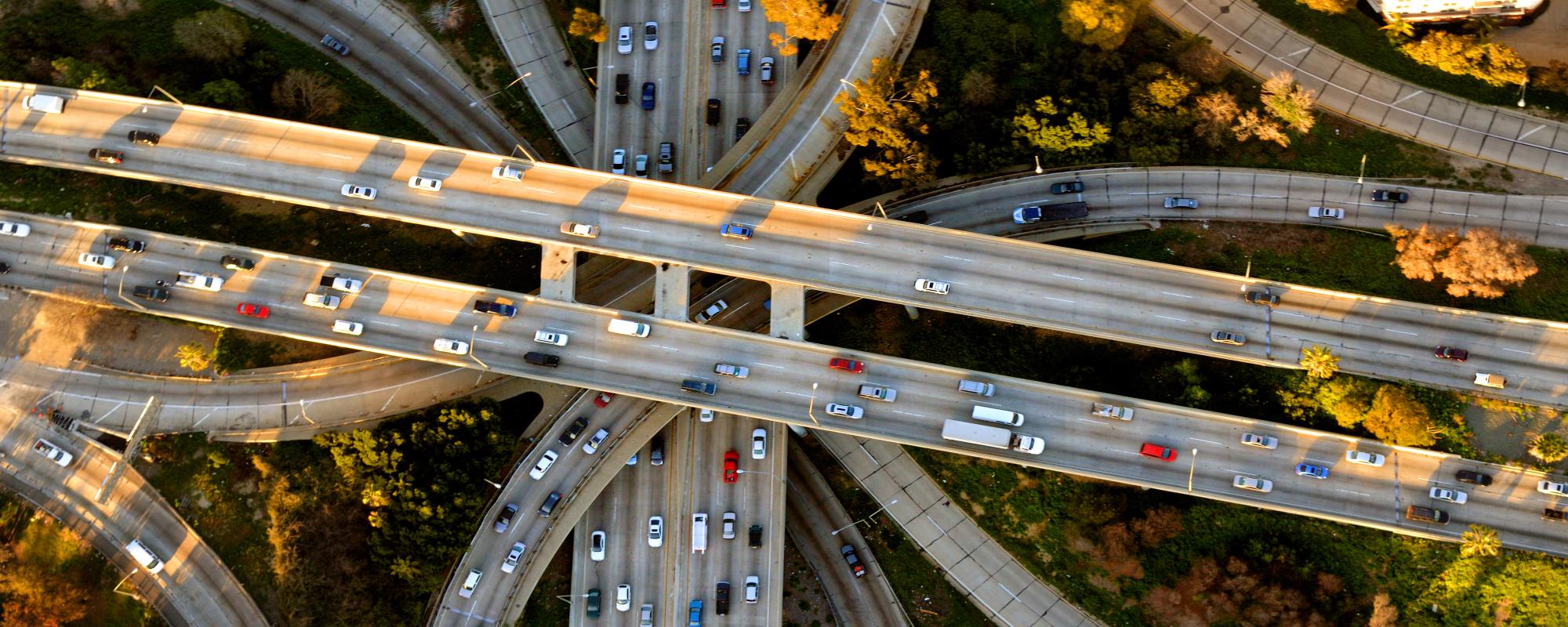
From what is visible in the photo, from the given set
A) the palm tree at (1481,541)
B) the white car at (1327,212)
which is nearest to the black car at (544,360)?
the white car at (1327,212)

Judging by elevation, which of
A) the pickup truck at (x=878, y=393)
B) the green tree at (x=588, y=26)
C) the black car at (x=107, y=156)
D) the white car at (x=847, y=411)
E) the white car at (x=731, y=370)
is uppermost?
the green tree at (x=588, y=26)

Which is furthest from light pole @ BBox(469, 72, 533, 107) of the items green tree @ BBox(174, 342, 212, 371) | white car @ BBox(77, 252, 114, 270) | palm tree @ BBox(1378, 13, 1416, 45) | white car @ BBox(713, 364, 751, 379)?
palm tree @ BBox(1378, 13, 1416, 45)

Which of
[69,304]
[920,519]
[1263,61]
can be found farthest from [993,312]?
[69,304]

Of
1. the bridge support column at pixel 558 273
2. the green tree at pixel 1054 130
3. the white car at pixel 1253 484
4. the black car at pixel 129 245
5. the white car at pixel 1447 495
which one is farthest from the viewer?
the green tree at pixel 1054 130

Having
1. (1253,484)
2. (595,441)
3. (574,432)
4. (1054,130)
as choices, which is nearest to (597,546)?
(595,441)

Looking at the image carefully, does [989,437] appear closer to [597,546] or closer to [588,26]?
[597,546]

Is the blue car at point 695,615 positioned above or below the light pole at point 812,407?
below

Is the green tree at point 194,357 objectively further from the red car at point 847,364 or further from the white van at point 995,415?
the white van at point 995,415

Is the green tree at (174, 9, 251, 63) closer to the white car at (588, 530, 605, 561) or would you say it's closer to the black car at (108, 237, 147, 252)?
the black car at (108, 237, 147, 252)
